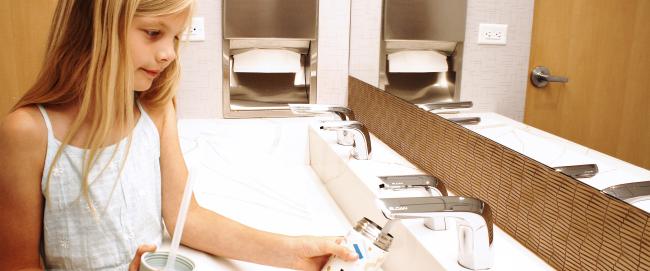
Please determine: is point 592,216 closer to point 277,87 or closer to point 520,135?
point 520,135

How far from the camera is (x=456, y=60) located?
1.34 m

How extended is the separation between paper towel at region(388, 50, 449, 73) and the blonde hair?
0.65m

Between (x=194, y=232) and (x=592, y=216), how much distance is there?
0.69 meters

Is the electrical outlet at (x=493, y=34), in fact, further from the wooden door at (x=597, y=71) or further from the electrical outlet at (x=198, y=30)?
the electrical outlet at (x=198, y=30)

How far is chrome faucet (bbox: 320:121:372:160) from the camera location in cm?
138

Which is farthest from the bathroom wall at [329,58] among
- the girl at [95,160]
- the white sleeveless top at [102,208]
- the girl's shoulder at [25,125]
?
the girl's shoulder at [25,125]

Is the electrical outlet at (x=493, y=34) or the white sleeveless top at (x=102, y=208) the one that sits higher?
the electrical outlet at (x=493, y=34)

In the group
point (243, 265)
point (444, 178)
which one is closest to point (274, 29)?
point (444, 178)

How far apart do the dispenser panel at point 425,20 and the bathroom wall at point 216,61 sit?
248mm

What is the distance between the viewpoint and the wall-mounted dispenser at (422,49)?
1334 mm

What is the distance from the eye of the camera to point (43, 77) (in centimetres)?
99

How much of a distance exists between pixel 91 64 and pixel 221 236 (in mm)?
383

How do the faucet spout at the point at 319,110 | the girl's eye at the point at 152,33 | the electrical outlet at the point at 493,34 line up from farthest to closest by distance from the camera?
the faucet spout at the point at 319,110 → the electrical outlet at the point at 493,34 → the girl's eye at the point at 152,33

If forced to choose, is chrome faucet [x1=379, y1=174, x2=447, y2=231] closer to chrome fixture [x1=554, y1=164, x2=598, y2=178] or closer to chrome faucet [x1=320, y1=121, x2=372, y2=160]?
chrome fixture [x1=554, y1=164, x2=598, y2=178]
